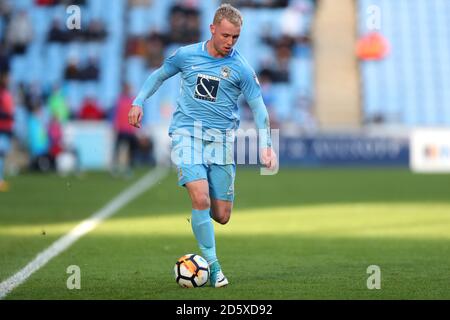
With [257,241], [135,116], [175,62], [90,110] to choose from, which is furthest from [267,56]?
[135,116]

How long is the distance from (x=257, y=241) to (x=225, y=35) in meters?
4.24

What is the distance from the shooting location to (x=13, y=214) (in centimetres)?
1593

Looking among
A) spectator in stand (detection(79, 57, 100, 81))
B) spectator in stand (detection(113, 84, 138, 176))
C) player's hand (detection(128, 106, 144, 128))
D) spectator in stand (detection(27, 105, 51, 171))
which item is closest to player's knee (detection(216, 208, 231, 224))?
player's hand (detection(128, 106, 144, 128))

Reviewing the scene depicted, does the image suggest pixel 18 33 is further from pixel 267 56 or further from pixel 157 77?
pixel 157 77

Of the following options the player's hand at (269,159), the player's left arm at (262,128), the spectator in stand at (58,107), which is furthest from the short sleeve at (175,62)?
the spectator in stand at (58,107)

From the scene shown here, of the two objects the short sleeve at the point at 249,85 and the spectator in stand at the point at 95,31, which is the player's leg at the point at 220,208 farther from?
the spectator in stand at the point at 95,31

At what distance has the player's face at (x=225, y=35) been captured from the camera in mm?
8371

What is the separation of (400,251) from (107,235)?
11.6ft

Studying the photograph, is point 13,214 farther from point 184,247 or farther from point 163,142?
point 163,142

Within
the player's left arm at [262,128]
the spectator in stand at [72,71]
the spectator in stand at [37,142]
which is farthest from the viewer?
the spectator in stand at [72,71]

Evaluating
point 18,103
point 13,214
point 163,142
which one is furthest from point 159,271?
point 18,103

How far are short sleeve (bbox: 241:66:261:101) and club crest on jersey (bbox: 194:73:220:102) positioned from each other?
21 centimetres

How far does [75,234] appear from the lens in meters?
12.9

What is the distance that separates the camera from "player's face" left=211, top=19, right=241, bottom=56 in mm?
8371
